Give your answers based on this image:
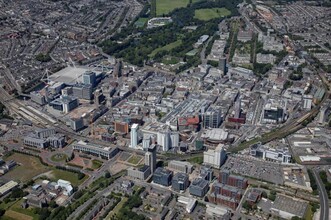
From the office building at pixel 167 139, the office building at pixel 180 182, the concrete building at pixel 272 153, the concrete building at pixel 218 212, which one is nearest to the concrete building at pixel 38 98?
the office building at pixel 167 139

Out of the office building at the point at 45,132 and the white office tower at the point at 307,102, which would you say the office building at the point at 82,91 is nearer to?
the office building at the point at 45,132

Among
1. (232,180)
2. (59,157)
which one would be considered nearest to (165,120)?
(59,157)

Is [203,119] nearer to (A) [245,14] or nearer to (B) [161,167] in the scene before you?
(B) [161,167]

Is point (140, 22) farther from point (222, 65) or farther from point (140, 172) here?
point (140, 172)

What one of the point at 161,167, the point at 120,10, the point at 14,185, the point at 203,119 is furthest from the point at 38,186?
the point at 120,10

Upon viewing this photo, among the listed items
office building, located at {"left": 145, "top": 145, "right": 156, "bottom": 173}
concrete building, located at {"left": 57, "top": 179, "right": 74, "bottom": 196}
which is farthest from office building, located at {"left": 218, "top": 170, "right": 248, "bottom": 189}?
concrete building, located at {"left": 57, "top": 179, "right": 74, "bottom": 196}
